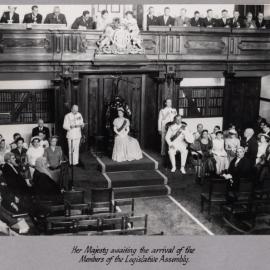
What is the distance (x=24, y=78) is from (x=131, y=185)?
4355 millimetres

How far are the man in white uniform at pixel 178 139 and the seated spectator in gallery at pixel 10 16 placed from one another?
4.73 meters

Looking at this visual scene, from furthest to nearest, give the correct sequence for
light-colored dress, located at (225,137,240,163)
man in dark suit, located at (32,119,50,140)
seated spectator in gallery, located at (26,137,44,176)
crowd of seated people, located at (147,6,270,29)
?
crowd of seated people, located at (147,6,270,29), man in dark suit, located at (32,119,50,140), light-colored dress, located at (225,137,240,163), seated spectator in gallery, located at (26,137,44,176)

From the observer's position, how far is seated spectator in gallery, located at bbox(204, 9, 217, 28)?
1385 centimetres

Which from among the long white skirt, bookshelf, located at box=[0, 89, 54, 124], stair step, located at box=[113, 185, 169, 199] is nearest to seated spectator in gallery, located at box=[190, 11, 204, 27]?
the long white skirt

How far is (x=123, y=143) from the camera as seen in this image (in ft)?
40.6

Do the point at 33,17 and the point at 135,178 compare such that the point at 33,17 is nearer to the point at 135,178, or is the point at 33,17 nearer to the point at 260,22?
the point at 135,178

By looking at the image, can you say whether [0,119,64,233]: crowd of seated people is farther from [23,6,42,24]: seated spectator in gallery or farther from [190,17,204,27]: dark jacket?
[190,17,204,27]: dark jacket

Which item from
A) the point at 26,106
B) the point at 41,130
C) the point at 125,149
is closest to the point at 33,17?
the point at 26,106

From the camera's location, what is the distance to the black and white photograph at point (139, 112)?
10.0 metres

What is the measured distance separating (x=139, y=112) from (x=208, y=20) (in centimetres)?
317

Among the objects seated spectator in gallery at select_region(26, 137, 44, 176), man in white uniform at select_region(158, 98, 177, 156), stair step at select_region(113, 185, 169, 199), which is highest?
man in white uniform at select_region(158, 98, 177, 156)

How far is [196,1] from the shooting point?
7449 millimetres

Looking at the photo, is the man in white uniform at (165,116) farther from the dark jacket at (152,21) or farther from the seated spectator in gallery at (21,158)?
the seated spectator in gallery at (21,158)
